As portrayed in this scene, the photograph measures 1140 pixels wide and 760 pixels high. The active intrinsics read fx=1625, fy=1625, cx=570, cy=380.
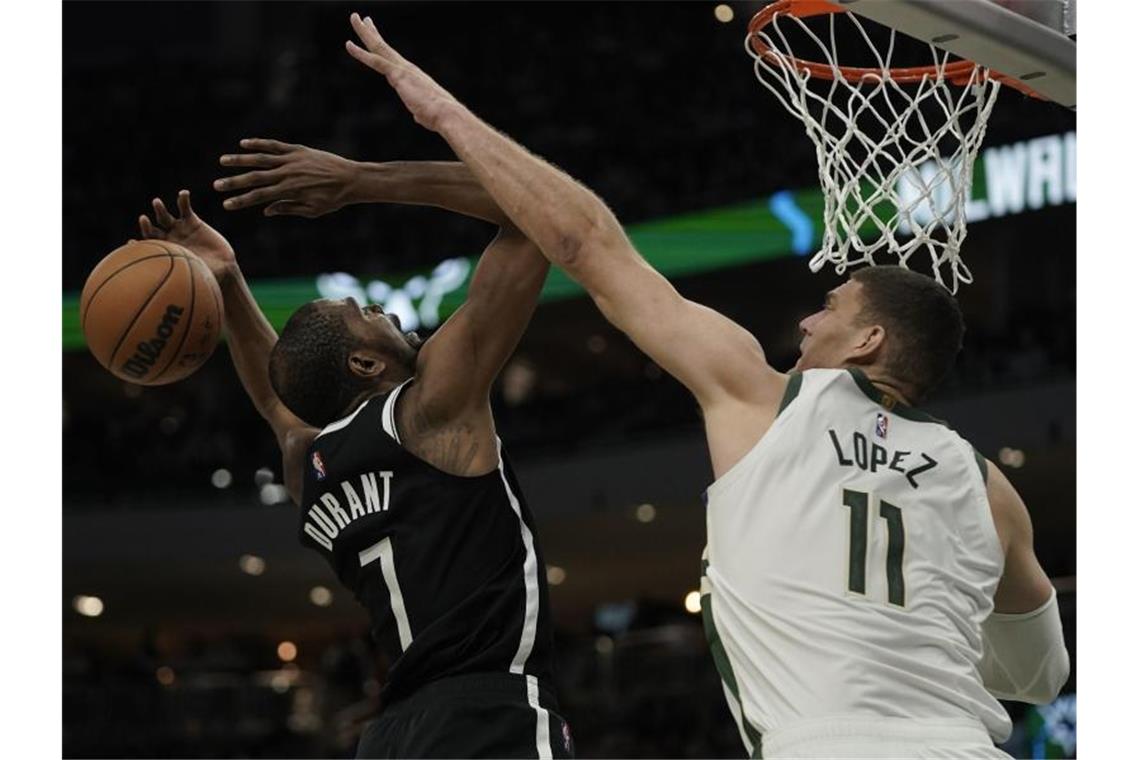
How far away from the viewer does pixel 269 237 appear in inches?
727

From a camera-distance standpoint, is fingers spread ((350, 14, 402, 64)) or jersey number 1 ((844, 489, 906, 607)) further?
fingers spread ((350, 14, 402, 64))

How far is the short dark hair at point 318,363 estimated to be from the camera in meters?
3.71

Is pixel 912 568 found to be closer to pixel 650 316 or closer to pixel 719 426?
pixel 719 426

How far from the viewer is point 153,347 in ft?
12.3

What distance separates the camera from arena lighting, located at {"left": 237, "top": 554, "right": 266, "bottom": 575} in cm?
1777

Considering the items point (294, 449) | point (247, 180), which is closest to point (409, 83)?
point (247, 180)

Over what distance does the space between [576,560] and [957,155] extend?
1449 centimetres

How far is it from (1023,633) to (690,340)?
1158mm

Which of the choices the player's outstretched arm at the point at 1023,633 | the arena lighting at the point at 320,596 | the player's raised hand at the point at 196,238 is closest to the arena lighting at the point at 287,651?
the arena lighting at the point at 320,596

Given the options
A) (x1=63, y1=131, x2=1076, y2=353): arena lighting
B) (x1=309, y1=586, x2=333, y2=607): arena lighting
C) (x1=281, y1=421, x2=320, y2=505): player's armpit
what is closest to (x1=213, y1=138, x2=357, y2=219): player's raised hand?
(x1=281, y1=421, x2=320, y2=505): player's armpit

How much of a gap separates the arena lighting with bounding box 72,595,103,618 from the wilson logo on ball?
1653cm

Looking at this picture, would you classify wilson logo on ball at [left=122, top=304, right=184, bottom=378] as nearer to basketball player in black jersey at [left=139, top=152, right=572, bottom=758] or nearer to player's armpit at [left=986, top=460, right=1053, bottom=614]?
basketball player in black jersey at [left=139, top=152, right=572, bottom=758]

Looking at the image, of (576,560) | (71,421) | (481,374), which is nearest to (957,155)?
(481,374)

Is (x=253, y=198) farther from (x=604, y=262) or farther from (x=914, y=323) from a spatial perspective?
(x=914, y=323)
